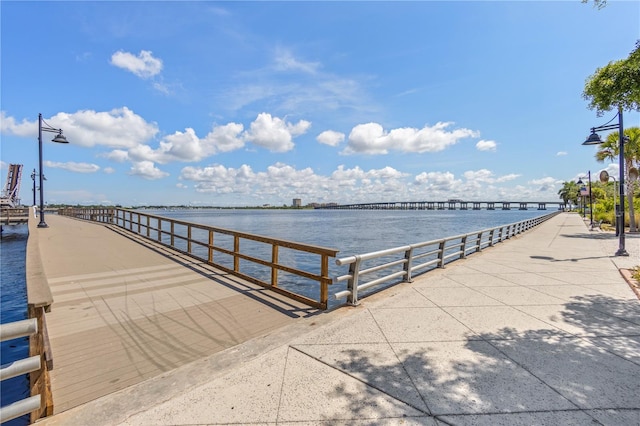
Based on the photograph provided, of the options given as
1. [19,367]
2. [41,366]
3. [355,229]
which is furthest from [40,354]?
[355,229]

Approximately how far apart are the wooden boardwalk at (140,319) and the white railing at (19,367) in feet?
1.77

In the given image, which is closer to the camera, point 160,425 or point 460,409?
point 160,425

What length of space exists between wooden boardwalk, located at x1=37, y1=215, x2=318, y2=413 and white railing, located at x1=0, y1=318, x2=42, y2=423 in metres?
0.54

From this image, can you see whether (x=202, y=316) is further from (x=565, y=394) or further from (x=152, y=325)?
(x=565, y=394)

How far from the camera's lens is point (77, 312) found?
5.10 metres

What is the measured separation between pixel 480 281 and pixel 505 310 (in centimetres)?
209

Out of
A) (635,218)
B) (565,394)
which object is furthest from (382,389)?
(635,218)

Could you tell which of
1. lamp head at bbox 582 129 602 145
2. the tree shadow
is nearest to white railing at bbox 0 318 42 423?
the tree shadow

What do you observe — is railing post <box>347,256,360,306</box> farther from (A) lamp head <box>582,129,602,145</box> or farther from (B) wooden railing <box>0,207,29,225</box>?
(B) wooden railing <box>0,207,29,225</box>

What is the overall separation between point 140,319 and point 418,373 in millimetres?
4111

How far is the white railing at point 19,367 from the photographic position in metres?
2.18

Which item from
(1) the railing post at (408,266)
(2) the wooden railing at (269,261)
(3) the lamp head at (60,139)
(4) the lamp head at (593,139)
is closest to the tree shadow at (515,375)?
(2) the wooden railing at (269,261)

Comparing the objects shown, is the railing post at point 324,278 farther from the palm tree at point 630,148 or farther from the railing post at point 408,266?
the palm tree at point 630,148

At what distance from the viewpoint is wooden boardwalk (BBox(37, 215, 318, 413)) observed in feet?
11.2
